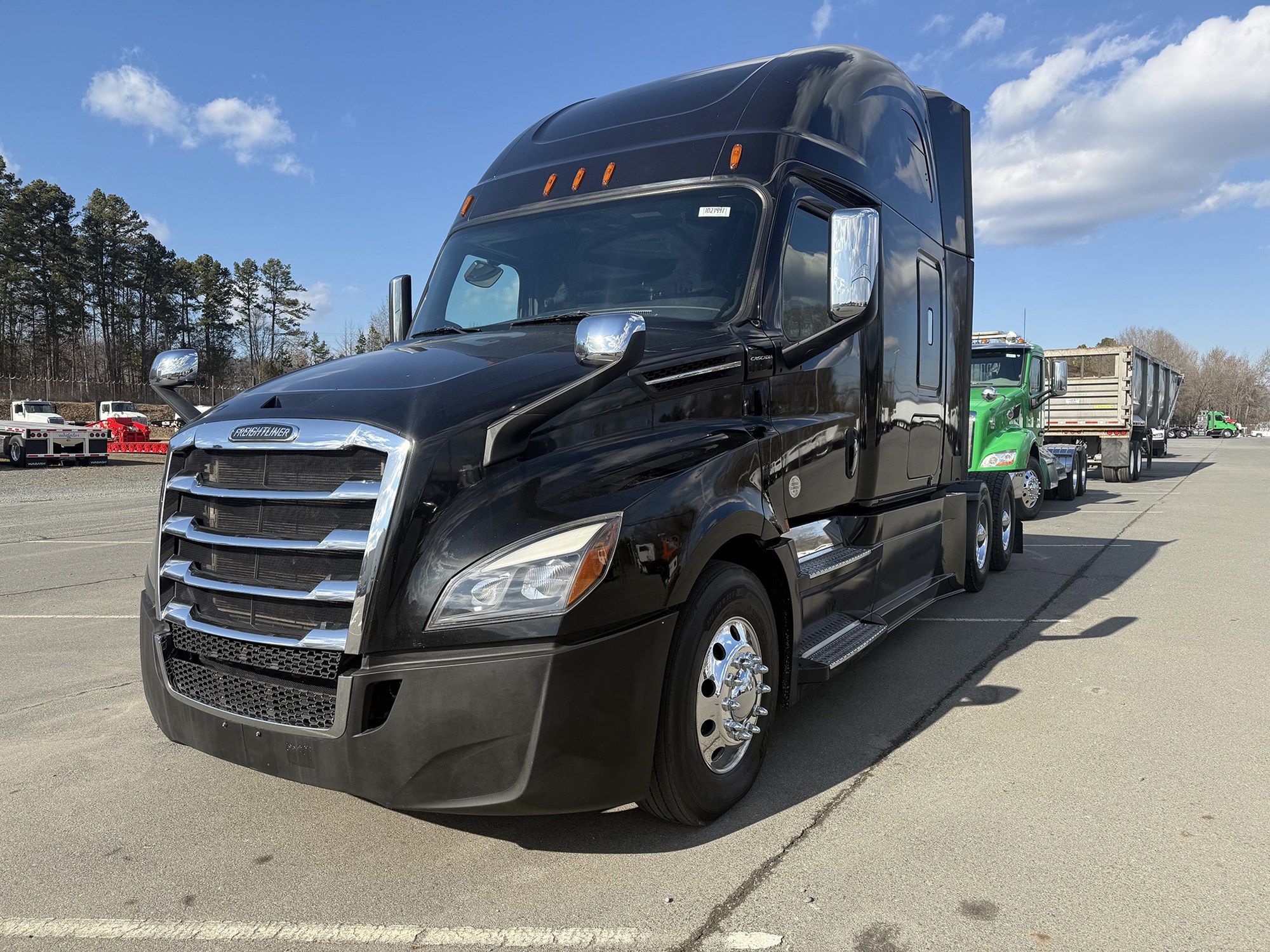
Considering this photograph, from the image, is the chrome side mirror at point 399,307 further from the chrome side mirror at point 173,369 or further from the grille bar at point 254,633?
the grille bar at point 254,633

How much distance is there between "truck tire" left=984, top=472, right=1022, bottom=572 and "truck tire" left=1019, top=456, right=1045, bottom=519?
4.70 metres

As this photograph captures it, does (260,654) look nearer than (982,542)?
Yes

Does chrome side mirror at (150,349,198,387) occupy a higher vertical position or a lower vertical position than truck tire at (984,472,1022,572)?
higher

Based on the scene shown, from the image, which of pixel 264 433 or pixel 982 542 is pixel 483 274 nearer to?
pixel 264 433

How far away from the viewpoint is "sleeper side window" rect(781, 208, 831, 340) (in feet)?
13.7

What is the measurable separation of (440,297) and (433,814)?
2554 mm

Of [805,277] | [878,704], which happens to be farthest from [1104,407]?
[805,277]

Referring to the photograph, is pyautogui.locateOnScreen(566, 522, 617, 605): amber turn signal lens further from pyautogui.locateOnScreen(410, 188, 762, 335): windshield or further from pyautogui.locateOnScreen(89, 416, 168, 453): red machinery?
pyautogui.locateOnScreen(89, 416, 168, 453): red machinery

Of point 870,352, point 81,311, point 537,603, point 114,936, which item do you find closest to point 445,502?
point 537,603

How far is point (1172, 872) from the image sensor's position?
3043 mm

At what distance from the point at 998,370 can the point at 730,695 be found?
11954mm

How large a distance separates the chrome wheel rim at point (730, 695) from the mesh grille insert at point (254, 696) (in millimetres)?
1275

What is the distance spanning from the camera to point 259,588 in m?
3.07


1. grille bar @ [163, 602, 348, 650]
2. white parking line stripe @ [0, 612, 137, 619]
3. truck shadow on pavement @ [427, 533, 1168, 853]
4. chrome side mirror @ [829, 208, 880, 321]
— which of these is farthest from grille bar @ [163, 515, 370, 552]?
white parking line stripe @ [0, 612, 137, 619]
